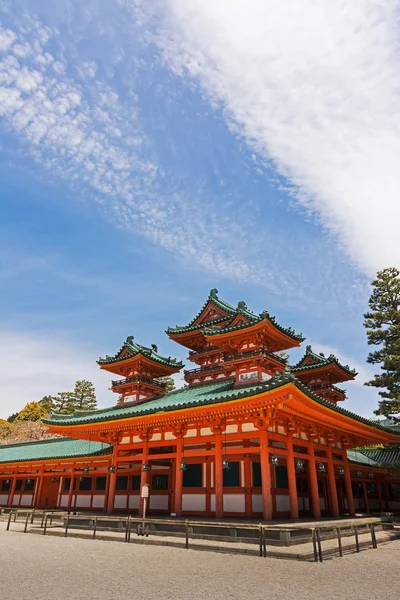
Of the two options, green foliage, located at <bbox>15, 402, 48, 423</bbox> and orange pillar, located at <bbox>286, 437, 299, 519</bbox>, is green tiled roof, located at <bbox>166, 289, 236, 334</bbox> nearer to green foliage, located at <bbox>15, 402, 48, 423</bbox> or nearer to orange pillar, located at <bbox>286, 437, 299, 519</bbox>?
orange pillar, located at <bbox>286, 437, 299, 519</bbox>

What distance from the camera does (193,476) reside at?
66.5ft

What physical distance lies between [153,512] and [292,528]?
12.4m

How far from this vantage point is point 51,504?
3158 centimetres

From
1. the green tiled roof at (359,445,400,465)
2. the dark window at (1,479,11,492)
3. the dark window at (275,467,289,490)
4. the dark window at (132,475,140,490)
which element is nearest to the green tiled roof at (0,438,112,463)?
the dark window at (1,479,11,492)

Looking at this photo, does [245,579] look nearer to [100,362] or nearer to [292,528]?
[292,528]

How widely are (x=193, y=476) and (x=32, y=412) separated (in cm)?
6658

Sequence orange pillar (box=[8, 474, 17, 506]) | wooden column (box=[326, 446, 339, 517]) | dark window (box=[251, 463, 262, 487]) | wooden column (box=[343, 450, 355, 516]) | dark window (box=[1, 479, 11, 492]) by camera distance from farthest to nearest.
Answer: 1. dark window (box=[1, 479, 11, 492])
2. orange pillar (box=[8, 474, 17, 506])
3. wooden column (box=[343, 450, 355, 516])
4. wooden column (box=[326, 446, 339, 517])
5. dark window (box=[251, 463, 262, 487])

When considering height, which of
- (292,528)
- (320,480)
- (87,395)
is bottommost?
(292,528)

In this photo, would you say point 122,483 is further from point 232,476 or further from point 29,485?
point 29,485

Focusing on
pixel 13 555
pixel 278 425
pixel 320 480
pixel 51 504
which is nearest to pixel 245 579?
pixel 13 555

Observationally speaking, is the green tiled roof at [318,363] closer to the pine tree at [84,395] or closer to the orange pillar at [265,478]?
the orange pillar at [265,478]

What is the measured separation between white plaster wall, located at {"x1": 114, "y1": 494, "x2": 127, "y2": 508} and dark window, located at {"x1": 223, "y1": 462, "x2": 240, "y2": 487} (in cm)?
917

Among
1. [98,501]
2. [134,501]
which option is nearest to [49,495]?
[98,501]

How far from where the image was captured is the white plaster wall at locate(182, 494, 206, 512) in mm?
19547
